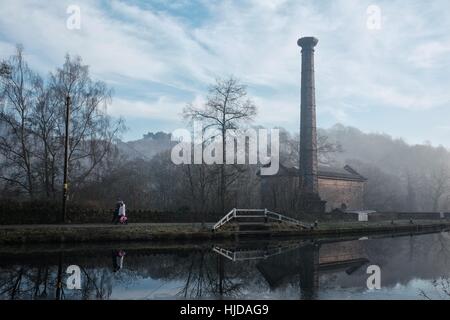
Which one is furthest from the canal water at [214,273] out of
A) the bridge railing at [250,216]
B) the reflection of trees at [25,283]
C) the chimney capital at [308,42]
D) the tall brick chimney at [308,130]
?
the chimney capital at [308,42]

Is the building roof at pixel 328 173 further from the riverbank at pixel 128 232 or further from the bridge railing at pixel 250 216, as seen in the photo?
the riverbank at pixel 128 232

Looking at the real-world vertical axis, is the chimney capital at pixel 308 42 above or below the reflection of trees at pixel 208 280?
above

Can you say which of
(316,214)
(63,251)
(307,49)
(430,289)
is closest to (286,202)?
(316,214)

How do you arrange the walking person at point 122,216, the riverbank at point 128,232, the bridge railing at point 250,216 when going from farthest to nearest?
the bridge railing at point 250,216, the walking person at point 122,216, the riverbank at point 128,232

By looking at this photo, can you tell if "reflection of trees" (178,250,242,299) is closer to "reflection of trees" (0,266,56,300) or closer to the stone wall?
"reflection of trees" (0,266,56,300)

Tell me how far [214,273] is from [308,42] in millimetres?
36146

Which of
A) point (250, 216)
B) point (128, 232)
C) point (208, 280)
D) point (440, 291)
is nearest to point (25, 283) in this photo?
point (208, 280)

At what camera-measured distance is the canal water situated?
10.5 m

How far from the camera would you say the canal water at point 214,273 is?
1047 cm

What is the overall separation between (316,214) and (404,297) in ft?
97.0

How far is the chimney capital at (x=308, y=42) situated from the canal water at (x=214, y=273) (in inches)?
1140

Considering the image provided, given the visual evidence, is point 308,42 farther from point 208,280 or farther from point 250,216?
point 208,280

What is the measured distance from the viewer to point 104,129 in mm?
35500
